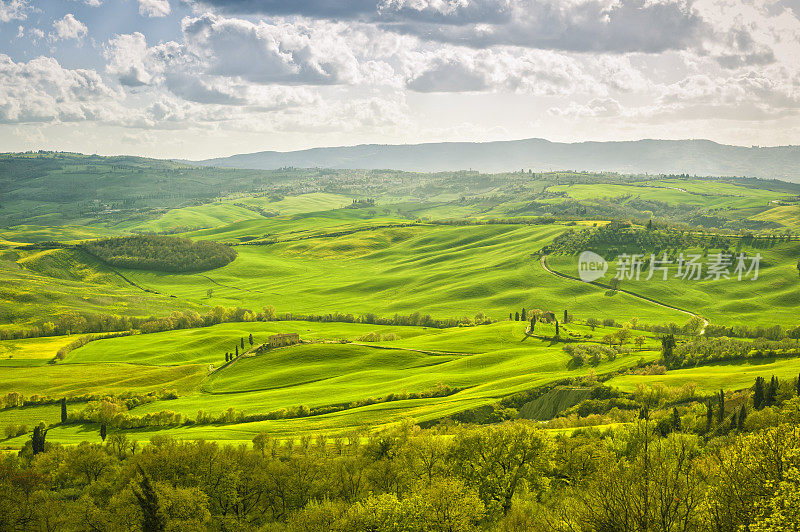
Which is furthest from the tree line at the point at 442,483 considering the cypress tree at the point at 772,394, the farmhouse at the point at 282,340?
the farmhouse at the point at 282,340

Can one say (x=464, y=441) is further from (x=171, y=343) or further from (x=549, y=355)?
→ (x=171, y=343)

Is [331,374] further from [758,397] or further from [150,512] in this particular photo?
[758,397]

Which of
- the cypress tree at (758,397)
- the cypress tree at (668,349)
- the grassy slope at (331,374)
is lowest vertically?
the grassy slope at (331,374)

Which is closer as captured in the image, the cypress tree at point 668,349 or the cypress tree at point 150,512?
the cypress tree at point 150,512

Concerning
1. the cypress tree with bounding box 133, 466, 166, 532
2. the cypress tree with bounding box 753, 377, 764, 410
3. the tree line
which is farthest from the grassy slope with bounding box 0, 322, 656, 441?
the cypress tree with bounding box 133, 466, 166, 532

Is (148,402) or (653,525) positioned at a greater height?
(653,525)

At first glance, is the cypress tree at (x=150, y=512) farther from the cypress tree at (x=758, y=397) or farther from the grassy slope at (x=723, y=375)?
the grassy slope at (x=723, y=375)

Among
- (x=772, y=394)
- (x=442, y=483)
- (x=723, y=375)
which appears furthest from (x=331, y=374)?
(x=442, y=483)

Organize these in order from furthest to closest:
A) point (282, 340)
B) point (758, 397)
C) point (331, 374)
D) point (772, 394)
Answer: point (282, 340) < point (331, 374) < point (772, 394) < point (758, 397)

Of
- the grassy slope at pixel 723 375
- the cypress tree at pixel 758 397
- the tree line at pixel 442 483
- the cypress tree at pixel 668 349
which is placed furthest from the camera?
the cypress tree at pixel 668 349

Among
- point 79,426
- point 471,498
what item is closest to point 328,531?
point 471,498

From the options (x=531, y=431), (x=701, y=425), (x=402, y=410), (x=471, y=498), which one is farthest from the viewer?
(x=402, y=410)
